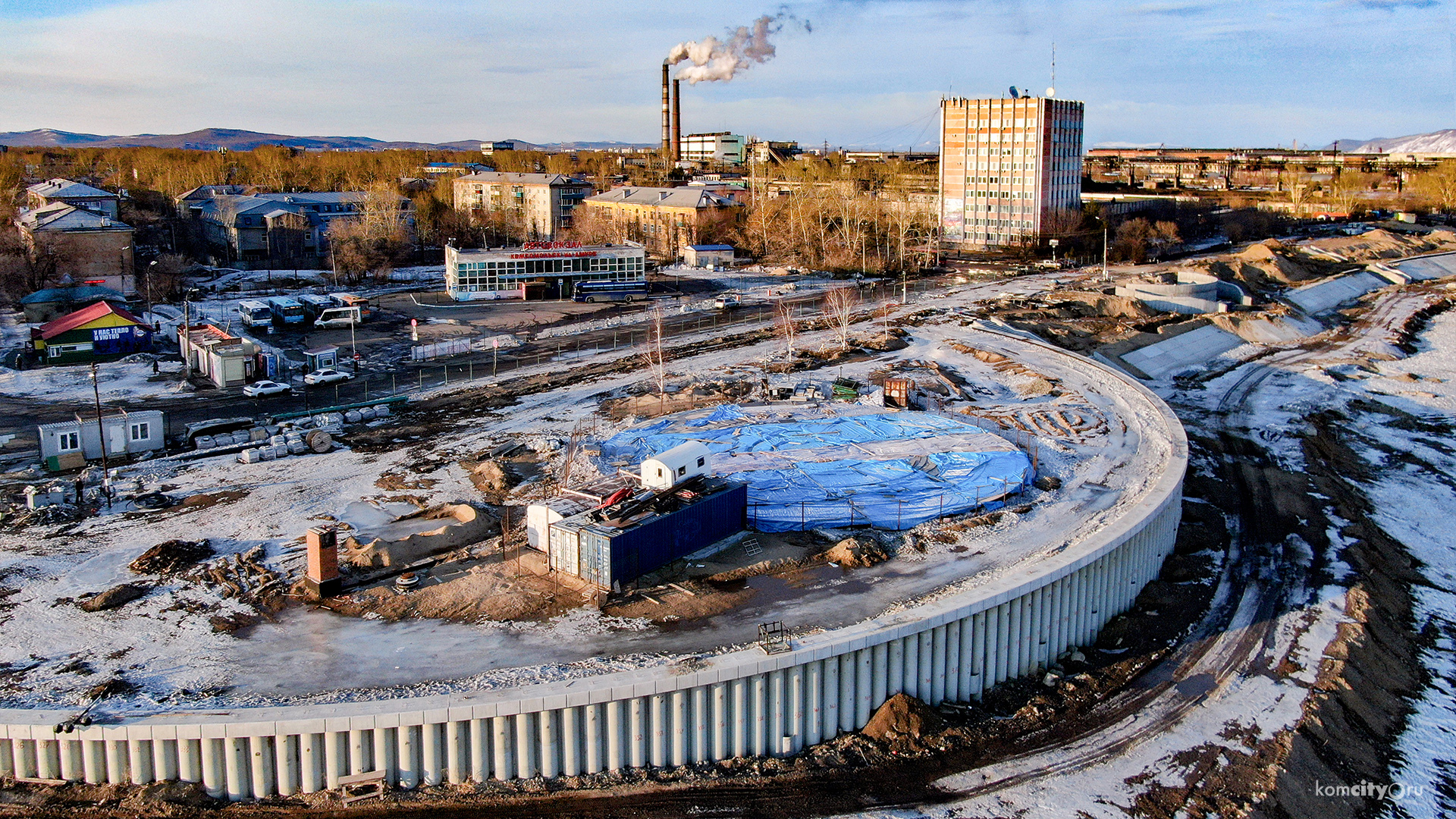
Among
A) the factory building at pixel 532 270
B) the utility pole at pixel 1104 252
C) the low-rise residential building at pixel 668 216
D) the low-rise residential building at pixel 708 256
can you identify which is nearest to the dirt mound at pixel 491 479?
the factory building at pixel 532 270

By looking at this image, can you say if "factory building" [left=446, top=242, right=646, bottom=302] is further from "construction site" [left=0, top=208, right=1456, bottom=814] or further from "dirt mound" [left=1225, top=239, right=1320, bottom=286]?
"dirt mound" [left=1225, top=239, right=1320, bottom=286]

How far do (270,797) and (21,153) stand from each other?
534 ft

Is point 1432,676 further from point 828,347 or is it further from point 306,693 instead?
point 828,347

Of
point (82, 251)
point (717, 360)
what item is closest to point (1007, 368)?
point (717, 360)

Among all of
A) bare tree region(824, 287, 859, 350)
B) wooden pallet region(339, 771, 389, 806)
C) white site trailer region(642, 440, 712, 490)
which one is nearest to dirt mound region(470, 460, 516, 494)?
white site trailer region(642, 440, 712, 490)

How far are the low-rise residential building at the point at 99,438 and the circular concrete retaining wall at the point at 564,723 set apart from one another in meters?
15.0

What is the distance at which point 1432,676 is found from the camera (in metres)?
20.4

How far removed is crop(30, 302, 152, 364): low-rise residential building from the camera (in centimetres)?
4106

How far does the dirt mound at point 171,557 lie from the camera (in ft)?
69.1

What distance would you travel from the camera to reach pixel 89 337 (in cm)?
4156

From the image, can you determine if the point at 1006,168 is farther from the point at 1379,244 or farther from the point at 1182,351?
the point at 1182,351

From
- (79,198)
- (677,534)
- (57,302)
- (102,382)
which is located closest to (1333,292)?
(677,534)

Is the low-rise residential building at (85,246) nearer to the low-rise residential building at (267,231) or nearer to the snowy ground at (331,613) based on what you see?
the low-rise residential building at (267,231)

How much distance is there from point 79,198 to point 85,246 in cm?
1906
